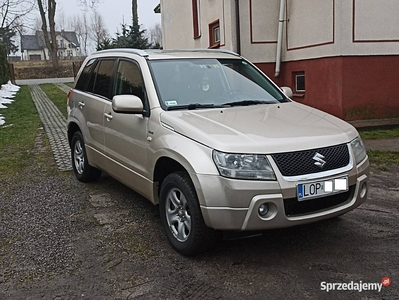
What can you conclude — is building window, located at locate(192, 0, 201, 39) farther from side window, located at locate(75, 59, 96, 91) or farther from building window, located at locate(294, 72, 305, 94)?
side window, located at locate(75, 59, 96, 91)

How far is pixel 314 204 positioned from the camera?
12.1 feet

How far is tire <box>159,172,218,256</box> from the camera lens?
3711 mm

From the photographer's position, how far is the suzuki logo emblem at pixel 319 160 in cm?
364

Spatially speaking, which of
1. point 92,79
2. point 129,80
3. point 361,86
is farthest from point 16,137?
point 361,86

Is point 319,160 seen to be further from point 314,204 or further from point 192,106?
point 192,106

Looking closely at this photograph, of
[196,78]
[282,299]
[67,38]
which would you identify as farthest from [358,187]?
[67,38]

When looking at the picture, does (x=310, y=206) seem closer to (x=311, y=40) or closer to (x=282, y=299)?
(x=282, y=299)

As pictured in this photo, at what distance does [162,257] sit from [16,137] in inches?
306

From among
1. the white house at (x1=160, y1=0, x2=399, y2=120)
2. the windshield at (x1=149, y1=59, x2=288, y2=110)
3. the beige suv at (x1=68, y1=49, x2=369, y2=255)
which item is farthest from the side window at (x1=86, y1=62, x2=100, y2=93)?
the white house at (x1=160, y1=0, x2=399, y2=120)

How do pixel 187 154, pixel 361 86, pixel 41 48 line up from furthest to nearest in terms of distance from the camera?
pixel 41 48, pixel 361 86, pixel 187 154

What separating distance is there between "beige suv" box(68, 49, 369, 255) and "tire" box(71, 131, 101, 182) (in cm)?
60

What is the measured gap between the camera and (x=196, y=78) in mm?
4898

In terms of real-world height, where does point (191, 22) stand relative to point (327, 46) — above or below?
above

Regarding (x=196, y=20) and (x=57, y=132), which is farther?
(x=196, y=20)
